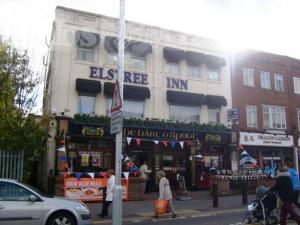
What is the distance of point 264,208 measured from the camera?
10.9 metres

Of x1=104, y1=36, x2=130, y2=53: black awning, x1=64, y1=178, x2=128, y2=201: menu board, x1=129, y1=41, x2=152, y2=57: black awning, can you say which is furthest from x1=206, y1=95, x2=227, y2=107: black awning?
x1=64, y1=178, x2=128, y2=201: menu board

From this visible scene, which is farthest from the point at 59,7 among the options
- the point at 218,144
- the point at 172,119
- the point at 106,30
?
the point at 218,144

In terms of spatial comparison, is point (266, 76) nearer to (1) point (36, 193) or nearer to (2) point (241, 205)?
(2) point (241, 205)

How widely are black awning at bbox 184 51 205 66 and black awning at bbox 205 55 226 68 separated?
406mm

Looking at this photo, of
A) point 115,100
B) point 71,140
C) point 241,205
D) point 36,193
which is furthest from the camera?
point 71,140

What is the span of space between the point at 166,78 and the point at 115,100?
15.1 m

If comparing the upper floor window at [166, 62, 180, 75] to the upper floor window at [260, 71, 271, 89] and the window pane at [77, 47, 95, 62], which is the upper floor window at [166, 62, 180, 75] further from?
the upper floor window at [260, 71, 271, 89]

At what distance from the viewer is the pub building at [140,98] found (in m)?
20.5

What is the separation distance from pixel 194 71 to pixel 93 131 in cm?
834

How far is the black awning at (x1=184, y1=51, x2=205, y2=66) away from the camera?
80.2ft

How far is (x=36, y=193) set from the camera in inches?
377

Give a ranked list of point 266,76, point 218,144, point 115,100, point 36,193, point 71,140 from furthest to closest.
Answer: point 266,76
point 218,144
point 71,140
point 36,193
point 115,100

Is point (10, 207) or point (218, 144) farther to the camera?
Answer: point (218, 144)

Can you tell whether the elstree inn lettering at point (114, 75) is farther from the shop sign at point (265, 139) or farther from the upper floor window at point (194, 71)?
the shop sign at point (265, 139)
